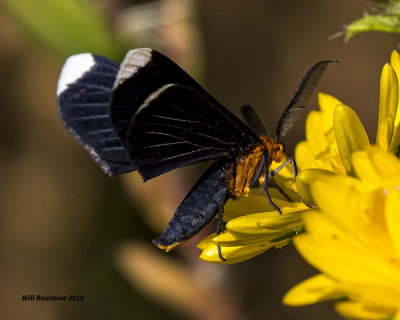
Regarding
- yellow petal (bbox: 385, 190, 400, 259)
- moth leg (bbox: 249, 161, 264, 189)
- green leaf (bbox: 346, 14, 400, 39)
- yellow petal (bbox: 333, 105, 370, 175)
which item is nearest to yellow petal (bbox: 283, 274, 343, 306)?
yellow petal (bbox: 385, 190, 400, 259)

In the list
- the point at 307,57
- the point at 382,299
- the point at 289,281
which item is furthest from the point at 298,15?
the point at 382,299

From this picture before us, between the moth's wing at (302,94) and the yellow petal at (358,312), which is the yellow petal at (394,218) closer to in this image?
the yellow petal at (358,312)

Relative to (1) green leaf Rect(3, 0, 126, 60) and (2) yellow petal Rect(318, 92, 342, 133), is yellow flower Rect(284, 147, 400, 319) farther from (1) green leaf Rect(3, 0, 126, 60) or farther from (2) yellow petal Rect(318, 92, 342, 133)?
(1) green leaf Rect(3, 0, 126, 60)

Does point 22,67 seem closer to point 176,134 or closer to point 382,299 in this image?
point 176,134

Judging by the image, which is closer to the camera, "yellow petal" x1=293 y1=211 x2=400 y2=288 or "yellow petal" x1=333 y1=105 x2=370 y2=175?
"yellow petal" x1=293 y1=211 x2=400 y2=288

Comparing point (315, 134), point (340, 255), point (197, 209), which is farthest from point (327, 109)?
point (340, 255)

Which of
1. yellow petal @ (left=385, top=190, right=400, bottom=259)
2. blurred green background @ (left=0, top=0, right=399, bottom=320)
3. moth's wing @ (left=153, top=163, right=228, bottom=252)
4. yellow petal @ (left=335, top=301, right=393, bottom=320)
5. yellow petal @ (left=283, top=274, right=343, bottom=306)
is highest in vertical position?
yellow petal @ (left=385, top=190, right=400, bottom=259)

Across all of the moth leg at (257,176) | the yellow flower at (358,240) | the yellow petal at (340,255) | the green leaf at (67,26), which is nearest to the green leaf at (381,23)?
the moth leg at (257,176)
